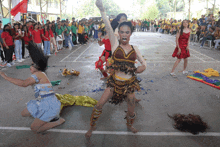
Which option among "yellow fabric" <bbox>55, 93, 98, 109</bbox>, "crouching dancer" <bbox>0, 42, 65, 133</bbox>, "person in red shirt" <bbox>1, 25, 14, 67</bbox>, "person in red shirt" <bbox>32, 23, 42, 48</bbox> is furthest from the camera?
"person in red shirt" <bbox>32, 23, 42, 48</bbox>

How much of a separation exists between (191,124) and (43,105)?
8.92 feet

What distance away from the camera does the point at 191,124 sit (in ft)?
11.4

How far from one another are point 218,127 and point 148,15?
172 feet

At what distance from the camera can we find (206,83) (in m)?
5.93

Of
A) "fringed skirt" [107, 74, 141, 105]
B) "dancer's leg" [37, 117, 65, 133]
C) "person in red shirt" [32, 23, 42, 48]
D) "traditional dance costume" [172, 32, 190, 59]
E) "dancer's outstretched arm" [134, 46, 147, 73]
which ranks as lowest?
"dancer's leg" [37, 117, 65, 133]

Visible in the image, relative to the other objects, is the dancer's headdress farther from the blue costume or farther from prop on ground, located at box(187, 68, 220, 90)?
prop on ground, located at box(187, 68, 220, 90)

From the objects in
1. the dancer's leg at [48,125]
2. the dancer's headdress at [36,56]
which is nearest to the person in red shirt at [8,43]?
the dancer's headdress at [36,56]

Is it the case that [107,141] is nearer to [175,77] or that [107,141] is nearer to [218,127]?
[218,127]

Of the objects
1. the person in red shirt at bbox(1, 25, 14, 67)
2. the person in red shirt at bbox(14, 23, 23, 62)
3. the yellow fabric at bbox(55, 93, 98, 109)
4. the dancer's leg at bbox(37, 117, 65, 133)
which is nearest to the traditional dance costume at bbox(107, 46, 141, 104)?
the dancer's leg at bbox(37, 117, 65, 133)

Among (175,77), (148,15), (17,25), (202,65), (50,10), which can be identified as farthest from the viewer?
(148,15)

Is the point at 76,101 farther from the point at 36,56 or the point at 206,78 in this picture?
the point at 206,78

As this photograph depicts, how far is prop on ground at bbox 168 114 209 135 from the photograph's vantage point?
3386 mm

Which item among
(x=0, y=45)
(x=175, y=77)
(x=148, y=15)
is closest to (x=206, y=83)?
(x=175, y=77)

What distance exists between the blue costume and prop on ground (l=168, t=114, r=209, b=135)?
2306mm
